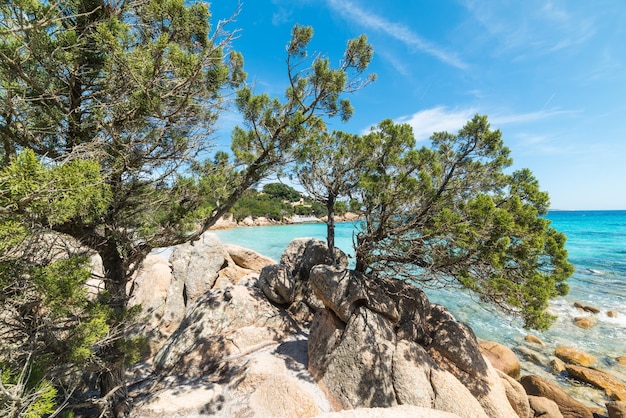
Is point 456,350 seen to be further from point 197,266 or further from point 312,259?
point 197,266

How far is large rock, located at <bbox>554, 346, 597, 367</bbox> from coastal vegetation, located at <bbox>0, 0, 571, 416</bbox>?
Answer: 923cm

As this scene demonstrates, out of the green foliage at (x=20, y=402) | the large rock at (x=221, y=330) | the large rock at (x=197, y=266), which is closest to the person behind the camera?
the green foliage at (x=20, y=402)

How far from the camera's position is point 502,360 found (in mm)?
9594

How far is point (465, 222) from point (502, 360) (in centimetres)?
823

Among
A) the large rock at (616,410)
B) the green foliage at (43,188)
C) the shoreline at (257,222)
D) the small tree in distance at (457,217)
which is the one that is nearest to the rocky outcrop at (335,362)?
the large rock at (616,410)

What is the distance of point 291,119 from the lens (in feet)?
17.1

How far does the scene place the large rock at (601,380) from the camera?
8.54 metres

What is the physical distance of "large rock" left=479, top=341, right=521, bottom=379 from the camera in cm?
934

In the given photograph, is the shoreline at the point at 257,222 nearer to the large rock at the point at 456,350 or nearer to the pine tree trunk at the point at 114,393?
the large rock at the point at 456,350

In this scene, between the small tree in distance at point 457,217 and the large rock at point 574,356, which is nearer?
the small tree in distance at point 457,217

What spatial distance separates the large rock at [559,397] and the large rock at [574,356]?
3.51m

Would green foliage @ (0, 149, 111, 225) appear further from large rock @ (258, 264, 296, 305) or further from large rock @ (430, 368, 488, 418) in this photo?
large rock @ (430, 368, 488, 418)

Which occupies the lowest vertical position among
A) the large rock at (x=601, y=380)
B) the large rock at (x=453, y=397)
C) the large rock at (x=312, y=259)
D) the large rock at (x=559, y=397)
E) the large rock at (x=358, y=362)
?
the large rock at (x=601, y=380)

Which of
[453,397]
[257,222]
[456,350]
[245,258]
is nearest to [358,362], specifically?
[453,397]
